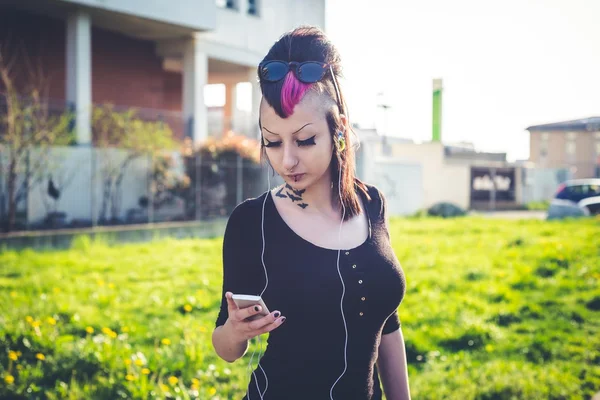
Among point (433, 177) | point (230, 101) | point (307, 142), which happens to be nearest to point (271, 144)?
point (307, 142)

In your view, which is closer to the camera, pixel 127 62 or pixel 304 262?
pixel 304 262

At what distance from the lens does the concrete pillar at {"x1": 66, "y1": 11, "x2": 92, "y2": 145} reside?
15578mm

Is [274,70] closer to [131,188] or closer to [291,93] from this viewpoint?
[291,93]

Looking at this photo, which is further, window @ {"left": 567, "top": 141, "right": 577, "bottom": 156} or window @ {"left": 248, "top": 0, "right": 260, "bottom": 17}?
window @ {"left": 567, "top": 141, "right": 577, "bottom": 156}

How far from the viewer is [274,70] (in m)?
1.90

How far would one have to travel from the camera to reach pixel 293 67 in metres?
1.90

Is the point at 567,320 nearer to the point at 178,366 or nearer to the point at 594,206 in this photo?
the point at 178,366

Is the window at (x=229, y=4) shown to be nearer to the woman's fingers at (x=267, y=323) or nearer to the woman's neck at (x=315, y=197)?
the woman's neck at (x=315, y=197)

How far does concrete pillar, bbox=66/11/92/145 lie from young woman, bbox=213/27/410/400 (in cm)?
1448

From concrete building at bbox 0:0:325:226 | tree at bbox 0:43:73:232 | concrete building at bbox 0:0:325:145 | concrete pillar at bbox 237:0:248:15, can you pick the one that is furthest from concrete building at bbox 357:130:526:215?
tree at bbox 0:43:73:232

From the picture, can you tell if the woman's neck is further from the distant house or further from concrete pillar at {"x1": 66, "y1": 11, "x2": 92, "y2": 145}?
the distant house

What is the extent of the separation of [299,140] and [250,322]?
573mm

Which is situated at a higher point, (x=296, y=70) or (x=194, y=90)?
(x=194, y=90)

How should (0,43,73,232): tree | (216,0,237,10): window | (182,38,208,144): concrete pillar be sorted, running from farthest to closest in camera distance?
(216,0,237,10): window < (182,38,208,144): concrete pillar < (0,43,73,232): tree
